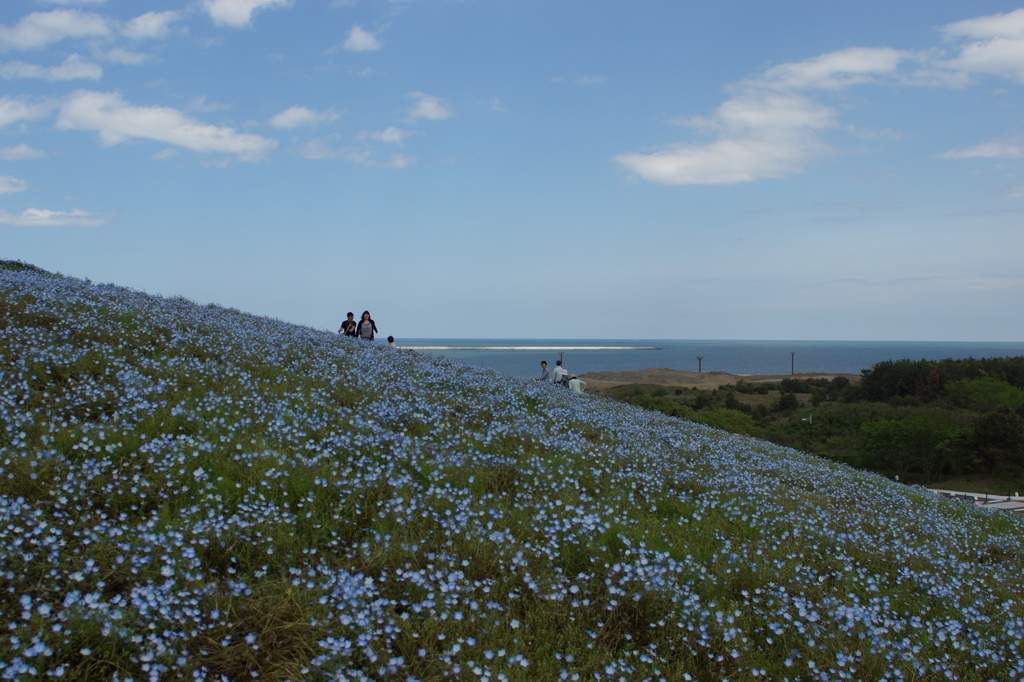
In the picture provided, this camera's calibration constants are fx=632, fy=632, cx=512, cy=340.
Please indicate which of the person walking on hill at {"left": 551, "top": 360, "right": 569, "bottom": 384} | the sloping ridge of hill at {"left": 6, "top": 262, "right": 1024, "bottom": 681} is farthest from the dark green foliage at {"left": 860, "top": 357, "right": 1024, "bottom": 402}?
the sloping ridge of hill at {"left": 6, "top": 262, "right": 1024, "bottom": 681}

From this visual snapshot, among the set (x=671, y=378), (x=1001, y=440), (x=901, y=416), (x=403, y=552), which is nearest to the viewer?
(x=403, y=552)

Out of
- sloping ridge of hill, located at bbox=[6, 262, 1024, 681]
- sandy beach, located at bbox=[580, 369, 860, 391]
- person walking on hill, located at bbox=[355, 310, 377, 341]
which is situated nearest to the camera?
sloping ridge of hill, located at bbox=[6, 262, 1024, 681]

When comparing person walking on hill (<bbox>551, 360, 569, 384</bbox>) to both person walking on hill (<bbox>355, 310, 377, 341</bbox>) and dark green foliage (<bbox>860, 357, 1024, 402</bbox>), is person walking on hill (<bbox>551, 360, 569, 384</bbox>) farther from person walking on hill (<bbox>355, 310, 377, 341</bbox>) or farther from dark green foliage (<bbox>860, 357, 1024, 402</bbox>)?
dark green foliage (<bbox>860, 357, 1024, 402</bbox>)

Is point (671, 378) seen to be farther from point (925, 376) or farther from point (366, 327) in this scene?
point (366, 327)

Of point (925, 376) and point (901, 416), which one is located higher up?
point (925, 376)

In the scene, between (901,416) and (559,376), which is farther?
(901,416)

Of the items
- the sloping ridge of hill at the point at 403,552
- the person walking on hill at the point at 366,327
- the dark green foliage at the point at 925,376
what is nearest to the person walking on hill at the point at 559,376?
the person walking on hill at the point at 366,327

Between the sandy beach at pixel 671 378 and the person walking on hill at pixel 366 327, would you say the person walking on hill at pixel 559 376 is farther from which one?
the sandy beach at pixel 671 378

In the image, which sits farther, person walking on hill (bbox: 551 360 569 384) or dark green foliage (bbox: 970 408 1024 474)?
dark green foliage (bbox: 970 408 1024 474)

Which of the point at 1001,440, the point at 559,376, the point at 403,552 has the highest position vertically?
the point at 559,376

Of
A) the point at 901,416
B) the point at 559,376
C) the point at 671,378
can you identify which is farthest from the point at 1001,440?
the point at 671,378

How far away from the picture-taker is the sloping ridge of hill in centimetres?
432

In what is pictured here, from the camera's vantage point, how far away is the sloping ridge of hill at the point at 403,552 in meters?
4.32

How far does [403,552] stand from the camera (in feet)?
17.4
